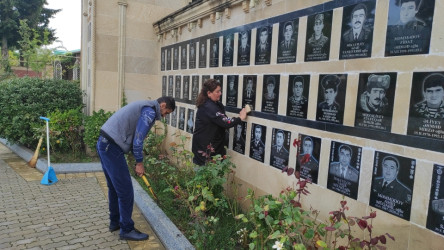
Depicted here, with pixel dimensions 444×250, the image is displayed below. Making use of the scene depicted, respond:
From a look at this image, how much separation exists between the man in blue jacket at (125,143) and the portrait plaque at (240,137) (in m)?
1.08

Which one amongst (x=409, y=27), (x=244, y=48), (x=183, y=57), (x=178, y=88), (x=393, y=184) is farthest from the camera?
(x=178, y=88)

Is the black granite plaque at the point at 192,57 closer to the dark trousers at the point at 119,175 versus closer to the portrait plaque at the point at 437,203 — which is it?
the dark trousers at the point at 119,175

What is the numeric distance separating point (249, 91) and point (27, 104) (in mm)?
5713

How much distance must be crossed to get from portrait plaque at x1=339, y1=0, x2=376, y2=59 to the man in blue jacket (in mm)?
1959

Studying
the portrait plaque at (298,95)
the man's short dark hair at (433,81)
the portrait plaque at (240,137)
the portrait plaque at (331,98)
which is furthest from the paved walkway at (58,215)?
the man's short dark hair at (433,81)

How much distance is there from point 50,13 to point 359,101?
33.0 metres

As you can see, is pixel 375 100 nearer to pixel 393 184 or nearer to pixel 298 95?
pixel 393 184

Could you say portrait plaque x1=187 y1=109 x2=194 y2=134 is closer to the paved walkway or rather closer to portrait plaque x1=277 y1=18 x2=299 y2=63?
the paved walkway

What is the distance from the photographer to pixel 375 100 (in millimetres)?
2508

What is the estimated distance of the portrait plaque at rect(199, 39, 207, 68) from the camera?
17.3 ft

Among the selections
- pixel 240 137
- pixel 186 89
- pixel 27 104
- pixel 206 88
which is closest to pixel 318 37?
pixel 206 88

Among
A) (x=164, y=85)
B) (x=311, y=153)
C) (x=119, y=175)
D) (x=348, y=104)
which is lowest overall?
(x=119, y=175)

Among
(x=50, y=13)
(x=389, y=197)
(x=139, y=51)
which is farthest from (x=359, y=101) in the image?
(x=50, y=13)

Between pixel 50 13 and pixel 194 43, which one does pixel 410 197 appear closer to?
pixel 194 43
